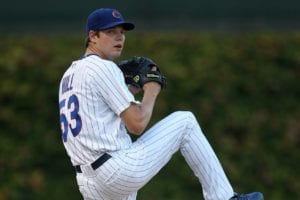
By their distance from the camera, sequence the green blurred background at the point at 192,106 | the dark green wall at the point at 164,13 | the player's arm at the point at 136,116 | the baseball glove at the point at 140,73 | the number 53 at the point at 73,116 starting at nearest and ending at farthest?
1. the player's arm at the point at 136,116
2. the number 53 at the point at 73,116
3. the baseball glove at the point at 140,73
4. the green blurred background at the point at 192,106
5. the dark green wall at the point at 164,13

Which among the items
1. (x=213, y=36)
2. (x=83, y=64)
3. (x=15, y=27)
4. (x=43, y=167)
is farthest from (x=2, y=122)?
(x=83, y=64)

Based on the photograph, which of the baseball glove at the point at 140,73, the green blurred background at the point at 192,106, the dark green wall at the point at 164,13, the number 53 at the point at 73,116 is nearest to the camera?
the number 53 at the point at 73,116

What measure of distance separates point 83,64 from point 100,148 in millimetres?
527

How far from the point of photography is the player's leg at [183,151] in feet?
20.7

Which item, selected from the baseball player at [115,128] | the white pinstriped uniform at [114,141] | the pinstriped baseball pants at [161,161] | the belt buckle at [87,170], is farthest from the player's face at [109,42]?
the belt buckle at [87,170]

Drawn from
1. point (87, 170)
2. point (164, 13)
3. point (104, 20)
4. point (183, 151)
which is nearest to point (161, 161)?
point (183, 151)

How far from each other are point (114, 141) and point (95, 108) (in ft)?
0.76

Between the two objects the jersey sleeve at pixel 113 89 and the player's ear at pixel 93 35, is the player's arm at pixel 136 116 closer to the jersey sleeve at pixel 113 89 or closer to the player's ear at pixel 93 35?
the jersey sleeve at pixel 113 89

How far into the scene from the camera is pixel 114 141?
20.5 feet

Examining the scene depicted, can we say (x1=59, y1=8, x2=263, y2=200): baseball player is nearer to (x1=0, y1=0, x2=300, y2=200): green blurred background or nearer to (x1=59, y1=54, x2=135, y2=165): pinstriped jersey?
(x1=59, y1=54, x2=135, y2=165): pinstriped jersey

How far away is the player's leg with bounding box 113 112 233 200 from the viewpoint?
20.7 ft

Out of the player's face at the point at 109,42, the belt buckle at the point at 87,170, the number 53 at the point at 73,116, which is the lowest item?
the belt buckle at the point at 87,170

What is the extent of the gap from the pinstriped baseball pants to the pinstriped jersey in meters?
0.10

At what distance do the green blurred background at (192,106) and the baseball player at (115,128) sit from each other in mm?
3767
